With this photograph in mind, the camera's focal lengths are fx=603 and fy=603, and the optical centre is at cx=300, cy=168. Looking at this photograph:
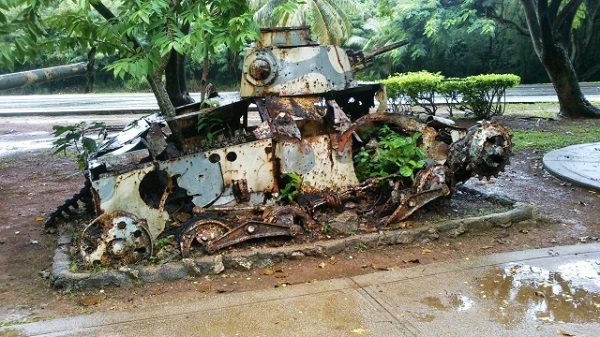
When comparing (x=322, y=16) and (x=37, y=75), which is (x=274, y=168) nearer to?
(x=37, y=75)

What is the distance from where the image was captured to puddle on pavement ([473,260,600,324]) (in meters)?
4.23

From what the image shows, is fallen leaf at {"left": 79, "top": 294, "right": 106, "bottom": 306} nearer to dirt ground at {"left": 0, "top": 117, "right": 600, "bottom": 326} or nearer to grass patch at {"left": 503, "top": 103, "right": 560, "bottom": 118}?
dirt ground at {"left": 0, "top": 117, "right": 600, "bottom": 326}

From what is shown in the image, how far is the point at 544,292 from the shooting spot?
15.2 ft

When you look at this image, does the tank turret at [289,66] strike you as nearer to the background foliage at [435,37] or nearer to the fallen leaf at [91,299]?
the fallen leaf at [91,299]

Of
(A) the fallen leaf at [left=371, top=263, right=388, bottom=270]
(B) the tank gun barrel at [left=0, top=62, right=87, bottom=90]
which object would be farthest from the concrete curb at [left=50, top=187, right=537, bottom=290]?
(B) the tank gun barrel at [left=0, top=62, right=87, bottom=90]

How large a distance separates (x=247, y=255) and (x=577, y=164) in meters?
5.81

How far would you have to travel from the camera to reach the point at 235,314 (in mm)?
4398

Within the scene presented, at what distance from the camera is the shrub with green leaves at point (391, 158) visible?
20.3 ft

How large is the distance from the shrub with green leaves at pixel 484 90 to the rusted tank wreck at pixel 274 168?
8.12 metres

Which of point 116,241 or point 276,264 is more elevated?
point 116,241

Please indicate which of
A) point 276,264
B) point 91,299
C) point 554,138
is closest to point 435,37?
point 554,138

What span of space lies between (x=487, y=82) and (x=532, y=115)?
2.57 metres

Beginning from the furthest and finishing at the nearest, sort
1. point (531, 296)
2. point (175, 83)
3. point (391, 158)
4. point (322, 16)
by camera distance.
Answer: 1. point (322, 16)
2. point (175, 83)
3. point (391, 158)
4. point (531, 296)

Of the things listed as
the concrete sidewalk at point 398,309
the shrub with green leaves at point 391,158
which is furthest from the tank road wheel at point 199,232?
the shrub with green leaves at point 391,158
